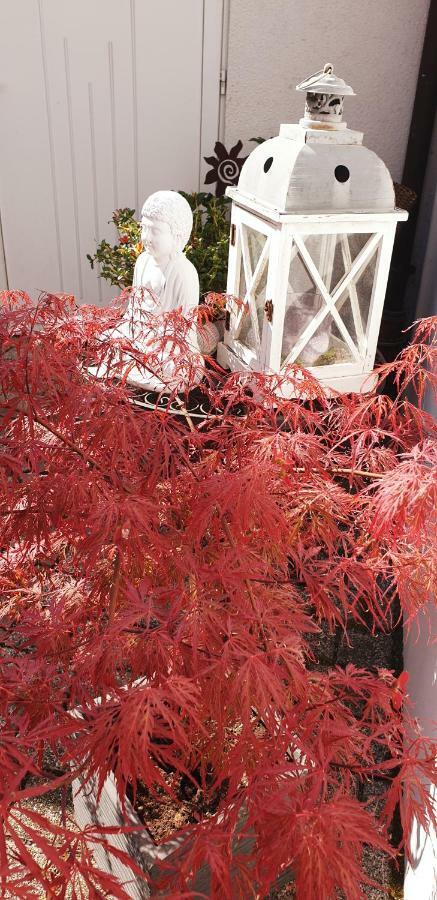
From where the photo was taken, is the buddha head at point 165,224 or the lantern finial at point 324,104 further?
the buddha head at point 165,224

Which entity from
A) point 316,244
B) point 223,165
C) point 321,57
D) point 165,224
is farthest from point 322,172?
point 321,57

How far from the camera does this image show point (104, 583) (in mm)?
1212

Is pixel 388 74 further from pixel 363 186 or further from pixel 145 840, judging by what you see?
pixel 145 840

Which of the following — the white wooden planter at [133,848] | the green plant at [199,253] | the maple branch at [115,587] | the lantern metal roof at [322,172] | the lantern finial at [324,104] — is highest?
the lantern finial at [324,104]

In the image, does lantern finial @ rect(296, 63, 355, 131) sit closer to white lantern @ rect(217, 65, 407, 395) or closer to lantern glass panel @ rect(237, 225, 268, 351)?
white lantern @ rect(217, 65, 407, 395)

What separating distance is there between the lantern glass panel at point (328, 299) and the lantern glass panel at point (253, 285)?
0.10 metres

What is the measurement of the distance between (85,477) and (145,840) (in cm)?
56

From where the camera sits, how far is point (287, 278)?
155 cm

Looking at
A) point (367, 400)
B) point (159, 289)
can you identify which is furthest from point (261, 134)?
point (367, 400)

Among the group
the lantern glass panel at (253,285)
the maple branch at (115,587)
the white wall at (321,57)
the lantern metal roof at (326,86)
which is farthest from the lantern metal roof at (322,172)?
the white wall at (321,57)

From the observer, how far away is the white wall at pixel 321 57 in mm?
2734

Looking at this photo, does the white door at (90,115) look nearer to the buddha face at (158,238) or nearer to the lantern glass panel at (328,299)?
the buddha face at (158,238)

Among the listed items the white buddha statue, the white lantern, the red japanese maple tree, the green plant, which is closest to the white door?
the green plant

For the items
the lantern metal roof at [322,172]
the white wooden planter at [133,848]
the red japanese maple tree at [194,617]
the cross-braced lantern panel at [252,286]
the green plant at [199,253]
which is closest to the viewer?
the red japanese maple tree at [194,617]
